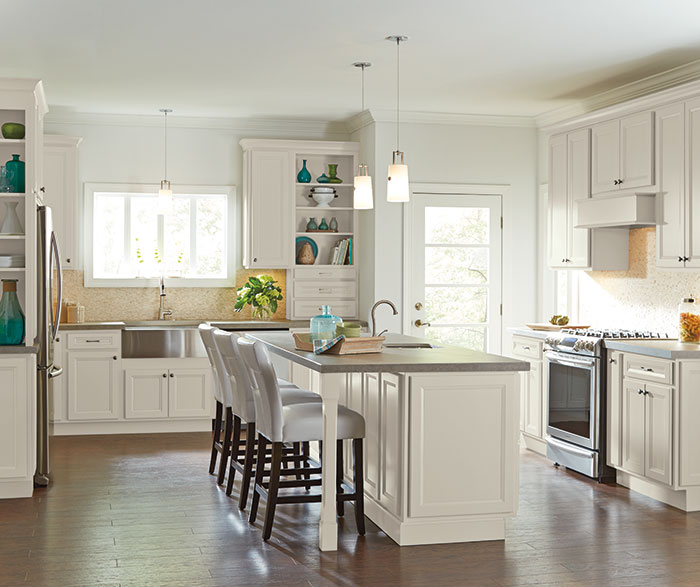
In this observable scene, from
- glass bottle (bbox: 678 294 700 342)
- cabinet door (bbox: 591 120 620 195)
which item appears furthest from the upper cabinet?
glass bottle (bbox: 678 294 700 342)

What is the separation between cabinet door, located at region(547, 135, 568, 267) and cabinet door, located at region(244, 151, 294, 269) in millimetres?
2285

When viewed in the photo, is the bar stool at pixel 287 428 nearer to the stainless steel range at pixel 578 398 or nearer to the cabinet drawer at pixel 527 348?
the stainless steel range at pixel 578 398

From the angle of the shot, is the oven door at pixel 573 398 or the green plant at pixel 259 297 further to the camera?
the green plant at pixel 259 297

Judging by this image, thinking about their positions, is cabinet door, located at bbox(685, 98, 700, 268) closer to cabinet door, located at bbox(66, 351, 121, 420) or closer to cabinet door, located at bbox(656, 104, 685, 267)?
cabinet door, located at bbox(656, 104, 685, 267)

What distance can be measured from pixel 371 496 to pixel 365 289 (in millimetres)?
3338

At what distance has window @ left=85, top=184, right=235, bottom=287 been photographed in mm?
7738

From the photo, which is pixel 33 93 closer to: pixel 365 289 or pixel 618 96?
pixel 365 289

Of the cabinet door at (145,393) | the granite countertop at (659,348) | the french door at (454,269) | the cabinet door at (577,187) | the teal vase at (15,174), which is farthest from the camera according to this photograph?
the french door at (454,269)

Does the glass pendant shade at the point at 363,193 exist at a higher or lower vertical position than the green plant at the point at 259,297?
higher

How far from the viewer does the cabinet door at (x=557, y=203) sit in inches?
→ 257

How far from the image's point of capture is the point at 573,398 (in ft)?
18.8

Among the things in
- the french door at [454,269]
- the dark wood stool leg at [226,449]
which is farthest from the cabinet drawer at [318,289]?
the dark wood stool leg at [226,449]

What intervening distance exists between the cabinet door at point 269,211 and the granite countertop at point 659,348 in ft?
10.7

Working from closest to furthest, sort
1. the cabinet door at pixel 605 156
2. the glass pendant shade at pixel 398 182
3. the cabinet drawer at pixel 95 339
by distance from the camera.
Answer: the glass pendant shade at pixel 398 182 → the cabinet door at pixel 605 156 → the cabinet drawer at pixel 95 339
